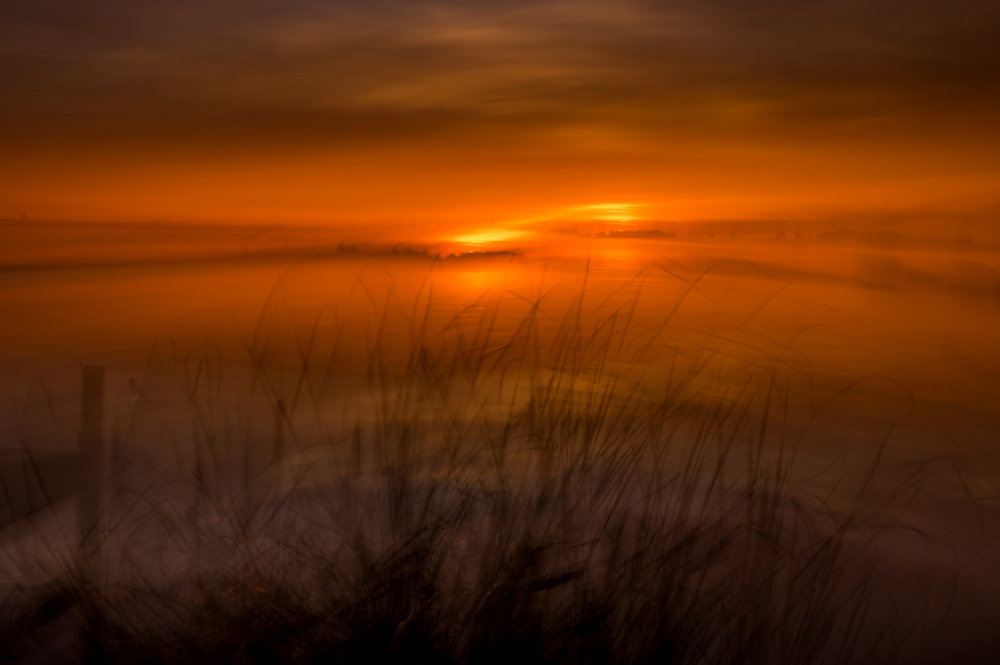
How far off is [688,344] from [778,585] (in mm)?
1105

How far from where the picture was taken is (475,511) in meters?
2.29

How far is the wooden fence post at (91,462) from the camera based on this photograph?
2.39 metres

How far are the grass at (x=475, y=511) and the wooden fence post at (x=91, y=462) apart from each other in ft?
0.15

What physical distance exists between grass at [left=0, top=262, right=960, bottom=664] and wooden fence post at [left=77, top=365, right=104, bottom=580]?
5 centimetres

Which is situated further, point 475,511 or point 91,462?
point 91,462

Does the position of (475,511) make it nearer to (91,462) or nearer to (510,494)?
(510,494)

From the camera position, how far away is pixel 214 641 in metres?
1.88

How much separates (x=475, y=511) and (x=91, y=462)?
62.0 inches

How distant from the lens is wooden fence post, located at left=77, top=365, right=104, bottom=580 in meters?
2.39

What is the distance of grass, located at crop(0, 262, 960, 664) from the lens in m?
1.95

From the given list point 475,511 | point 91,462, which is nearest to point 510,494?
point 475,511

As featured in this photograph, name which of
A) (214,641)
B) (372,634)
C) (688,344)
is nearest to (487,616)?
(372,634)

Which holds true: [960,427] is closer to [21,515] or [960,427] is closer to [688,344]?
[688,344]

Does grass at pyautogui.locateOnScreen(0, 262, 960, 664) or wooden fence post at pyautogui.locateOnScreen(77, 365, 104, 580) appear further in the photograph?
wooden fence post at pyautogui.locateOnScreen(77, 365, 104, 580)
